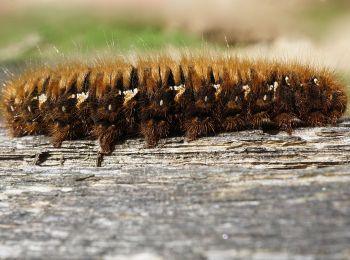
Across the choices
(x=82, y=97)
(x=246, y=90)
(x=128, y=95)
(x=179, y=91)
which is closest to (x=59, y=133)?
(x=82, y=97)

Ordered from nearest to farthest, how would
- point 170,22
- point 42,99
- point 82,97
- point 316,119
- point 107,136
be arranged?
1. point 107,136
2. point 316,119
3. point 82,97
4. point 42,99
5. point 170,22

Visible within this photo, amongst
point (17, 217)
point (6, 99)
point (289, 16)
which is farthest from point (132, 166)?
point (289, 16)

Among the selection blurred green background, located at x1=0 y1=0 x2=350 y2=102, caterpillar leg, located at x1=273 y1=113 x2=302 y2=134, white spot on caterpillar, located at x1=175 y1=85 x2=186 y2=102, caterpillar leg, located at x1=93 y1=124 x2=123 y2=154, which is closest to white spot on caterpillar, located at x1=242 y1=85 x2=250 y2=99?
caterpillar leg, located at x1=273 y1=113 x2=302 y2=134

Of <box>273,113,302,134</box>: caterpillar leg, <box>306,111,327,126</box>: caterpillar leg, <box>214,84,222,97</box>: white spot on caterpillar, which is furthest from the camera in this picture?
<box>214,84,222,97</box>: white spot on caterpillar

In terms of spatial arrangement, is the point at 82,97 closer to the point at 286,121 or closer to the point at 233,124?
the point at 233,124

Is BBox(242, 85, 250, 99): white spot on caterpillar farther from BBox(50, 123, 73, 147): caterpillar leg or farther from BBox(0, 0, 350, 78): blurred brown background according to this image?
BBox(0, 0, 350, 78): blurred brown background

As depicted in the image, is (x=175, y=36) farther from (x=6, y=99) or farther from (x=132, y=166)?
(x=132, y=166)
